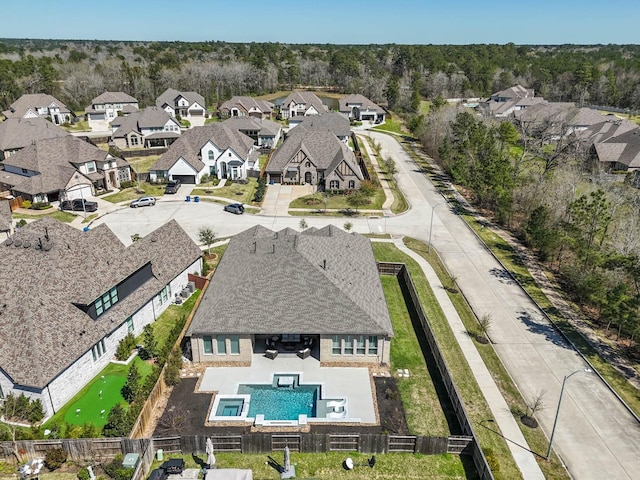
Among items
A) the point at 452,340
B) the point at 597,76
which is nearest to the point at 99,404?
the point at 452,340

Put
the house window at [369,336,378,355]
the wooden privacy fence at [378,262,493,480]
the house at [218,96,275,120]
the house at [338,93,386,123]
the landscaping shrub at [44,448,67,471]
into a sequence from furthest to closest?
1. the house at [338,93,386,123]
2. the house at [218,96,275,120]
3. the house window at [369,336,378,355]
4. the wooden privacy fence at [378,262,493,480]
5. the landscaping shrub at [44,448,67,471]

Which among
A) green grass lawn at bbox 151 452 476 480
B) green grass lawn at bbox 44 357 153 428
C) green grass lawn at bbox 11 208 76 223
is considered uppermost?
green grass lawn at bbox 11 208 76 223

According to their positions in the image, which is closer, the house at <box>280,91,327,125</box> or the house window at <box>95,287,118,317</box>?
the house window at <box>95,287,118,317</box>

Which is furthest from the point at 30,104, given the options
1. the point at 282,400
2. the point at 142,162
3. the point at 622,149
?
the point at 622,149

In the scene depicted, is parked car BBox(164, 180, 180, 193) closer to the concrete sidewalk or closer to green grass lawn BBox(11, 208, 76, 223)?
green grass lawn BBox(11, 208, 76, 223)

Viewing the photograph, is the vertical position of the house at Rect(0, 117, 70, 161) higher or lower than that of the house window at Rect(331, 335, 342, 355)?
higher

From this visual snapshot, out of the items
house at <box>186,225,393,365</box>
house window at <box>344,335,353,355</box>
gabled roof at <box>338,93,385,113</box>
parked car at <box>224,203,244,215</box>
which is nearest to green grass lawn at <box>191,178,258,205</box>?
parked car at <box>224,203,244,215</box>

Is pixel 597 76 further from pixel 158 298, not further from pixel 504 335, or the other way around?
pixel 158 298

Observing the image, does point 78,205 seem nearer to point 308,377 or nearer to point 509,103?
point 308,377
